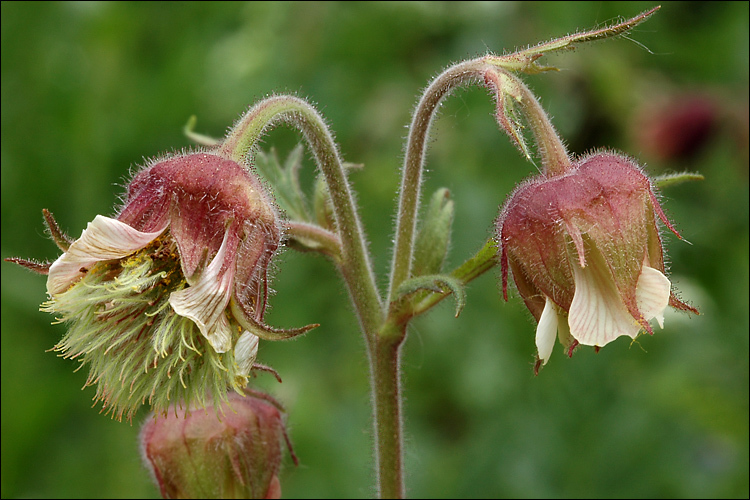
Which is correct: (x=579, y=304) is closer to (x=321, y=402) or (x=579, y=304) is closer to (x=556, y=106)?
(x=321, y=402)

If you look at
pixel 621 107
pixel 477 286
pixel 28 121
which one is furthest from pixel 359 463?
pixel 621 107

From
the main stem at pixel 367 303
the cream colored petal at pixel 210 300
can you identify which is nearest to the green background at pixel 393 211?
the main stem at pixel 367 303

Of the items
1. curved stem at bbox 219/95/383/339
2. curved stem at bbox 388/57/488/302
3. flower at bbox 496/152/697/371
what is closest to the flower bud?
curved stem at bbox 219/95/383/339

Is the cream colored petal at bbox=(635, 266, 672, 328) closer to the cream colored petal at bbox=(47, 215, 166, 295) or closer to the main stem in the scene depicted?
the main stem

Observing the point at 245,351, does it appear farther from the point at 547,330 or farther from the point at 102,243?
the point at 547,330

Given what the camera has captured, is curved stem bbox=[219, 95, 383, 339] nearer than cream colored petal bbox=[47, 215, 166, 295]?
No

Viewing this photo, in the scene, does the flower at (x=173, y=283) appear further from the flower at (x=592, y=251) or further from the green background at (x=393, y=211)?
the green background at (x=393, y=211)

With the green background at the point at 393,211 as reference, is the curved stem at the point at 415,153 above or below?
above
